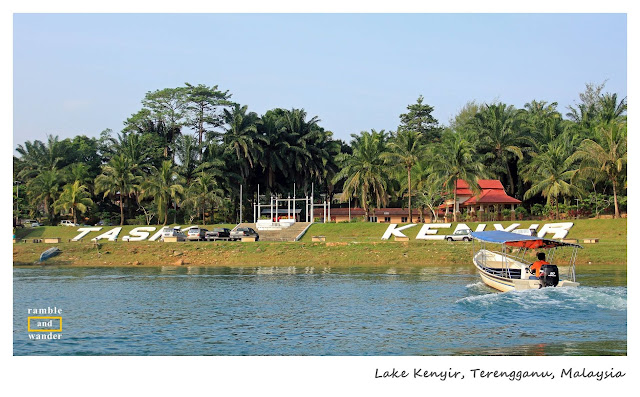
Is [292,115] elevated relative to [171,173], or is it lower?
elevated

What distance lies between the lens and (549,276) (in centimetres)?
→ 2934

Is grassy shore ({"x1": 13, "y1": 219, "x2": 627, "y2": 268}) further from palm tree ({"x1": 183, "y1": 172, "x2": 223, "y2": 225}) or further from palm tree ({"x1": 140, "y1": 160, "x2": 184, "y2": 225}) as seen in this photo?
palm tree ({"x1": 183, "y1": 172, "x2": 223, "y2": 225})

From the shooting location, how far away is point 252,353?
20.0 m

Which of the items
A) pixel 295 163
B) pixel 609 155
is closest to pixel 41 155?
pixel 295 163

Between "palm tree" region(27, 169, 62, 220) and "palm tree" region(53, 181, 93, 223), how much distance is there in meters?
2.97

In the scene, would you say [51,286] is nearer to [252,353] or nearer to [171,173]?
[252,353]

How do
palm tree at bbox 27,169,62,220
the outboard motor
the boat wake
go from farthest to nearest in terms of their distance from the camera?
1. palm tree at bbox 27,169,62,220
2. the outboard motor
3. the boat wake

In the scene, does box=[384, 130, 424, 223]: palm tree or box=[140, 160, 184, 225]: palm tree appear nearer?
box=[384, 130, 424, 223]: palm tree

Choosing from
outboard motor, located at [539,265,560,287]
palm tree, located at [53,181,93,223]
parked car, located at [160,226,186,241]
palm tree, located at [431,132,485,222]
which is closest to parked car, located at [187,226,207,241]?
parked car, located at [160,226,186,241]

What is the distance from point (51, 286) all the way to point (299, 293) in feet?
45.7

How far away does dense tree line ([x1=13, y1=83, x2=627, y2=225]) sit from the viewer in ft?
233

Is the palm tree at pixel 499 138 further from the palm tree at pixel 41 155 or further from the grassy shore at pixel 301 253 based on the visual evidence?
the palm tree at pixel 41 155

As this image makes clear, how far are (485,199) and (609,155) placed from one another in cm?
1737

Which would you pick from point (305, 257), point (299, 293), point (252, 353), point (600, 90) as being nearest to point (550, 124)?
point (600, 90)
